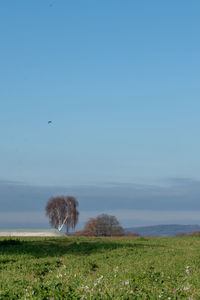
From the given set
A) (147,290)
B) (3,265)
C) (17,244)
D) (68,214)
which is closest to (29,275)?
(3,265)

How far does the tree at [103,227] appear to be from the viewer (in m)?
42.4

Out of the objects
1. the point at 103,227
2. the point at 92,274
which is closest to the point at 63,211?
the point at 103,227

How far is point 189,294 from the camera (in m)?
7.65

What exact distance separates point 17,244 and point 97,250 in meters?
6.47

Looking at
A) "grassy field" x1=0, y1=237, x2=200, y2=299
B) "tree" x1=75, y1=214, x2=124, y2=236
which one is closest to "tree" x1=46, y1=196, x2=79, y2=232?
"tree" x1=75, y1=214, x2=124, y2=236

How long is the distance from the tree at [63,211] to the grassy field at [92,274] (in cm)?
1864

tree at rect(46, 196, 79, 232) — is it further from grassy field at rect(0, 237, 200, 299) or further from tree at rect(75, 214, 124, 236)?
grassy field at rect(0, 237, 200, 299)

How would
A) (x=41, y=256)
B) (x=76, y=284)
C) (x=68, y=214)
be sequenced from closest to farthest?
(x=76, y=284)
(x=41, y=256)
(x=68, y=214)

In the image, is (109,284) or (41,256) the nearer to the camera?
(109,284)

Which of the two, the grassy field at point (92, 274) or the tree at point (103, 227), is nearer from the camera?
the grassy field at point (92, 274)

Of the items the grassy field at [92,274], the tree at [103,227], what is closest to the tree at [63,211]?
the tree at [103,227]

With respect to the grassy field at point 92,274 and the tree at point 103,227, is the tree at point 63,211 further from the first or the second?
the grassy field at point 92,274

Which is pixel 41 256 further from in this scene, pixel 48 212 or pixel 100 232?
pixel 48 212

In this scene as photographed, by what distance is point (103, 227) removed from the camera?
140 feet
